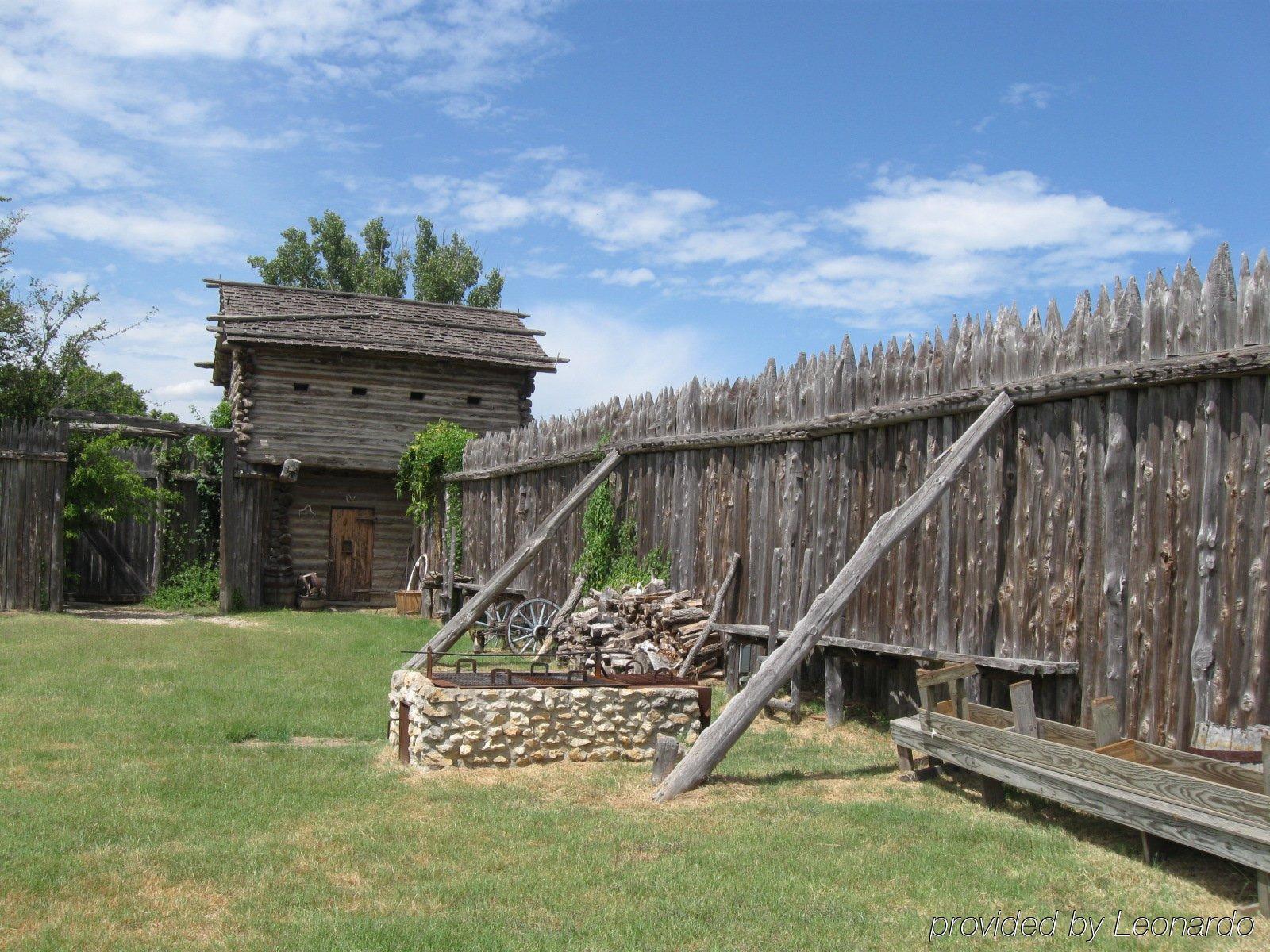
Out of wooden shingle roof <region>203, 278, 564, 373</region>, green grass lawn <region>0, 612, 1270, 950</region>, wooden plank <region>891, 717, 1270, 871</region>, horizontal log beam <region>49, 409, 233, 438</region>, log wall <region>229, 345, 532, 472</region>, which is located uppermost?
wooden shingle roof <region>203, 278, 564, 373</region>

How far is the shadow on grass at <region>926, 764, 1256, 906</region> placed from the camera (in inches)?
195

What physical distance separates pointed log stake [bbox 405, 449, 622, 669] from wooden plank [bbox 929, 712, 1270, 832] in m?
5.95

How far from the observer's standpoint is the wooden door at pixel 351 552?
23.2 meters

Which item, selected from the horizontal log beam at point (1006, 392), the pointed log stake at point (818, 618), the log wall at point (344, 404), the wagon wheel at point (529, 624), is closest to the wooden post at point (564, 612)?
the wagon wheel at point (529, 624)

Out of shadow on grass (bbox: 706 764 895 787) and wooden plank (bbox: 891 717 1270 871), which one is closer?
wooden plank (bbox: 891 717 1270 871)

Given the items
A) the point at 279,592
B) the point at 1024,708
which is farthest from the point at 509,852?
the point at 279,592

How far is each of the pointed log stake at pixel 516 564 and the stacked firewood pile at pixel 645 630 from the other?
881 millimetres

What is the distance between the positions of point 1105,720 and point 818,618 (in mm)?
1923

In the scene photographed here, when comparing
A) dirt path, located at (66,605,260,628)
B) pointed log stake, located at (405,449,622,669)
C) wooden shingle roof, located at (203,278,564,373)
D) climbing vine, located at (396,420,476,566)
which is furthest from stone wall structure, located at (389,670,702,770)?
wooden shingle roof, located at (203,278,564,373)

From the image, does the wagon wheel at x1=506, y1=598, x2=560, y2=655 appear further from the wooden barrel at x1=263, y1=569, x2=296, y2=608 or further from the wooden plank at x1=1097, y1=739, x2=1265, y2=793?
the wooden barrel at x1=263, y1=569, x2=296, y2=608

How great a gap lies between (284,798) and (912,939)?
149 inches

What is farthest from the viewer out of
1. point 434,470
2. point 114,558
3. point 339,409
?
point 339,409

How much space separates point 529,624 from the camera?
545 inches

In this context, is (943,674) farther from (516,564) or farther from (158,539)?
(158,539)
